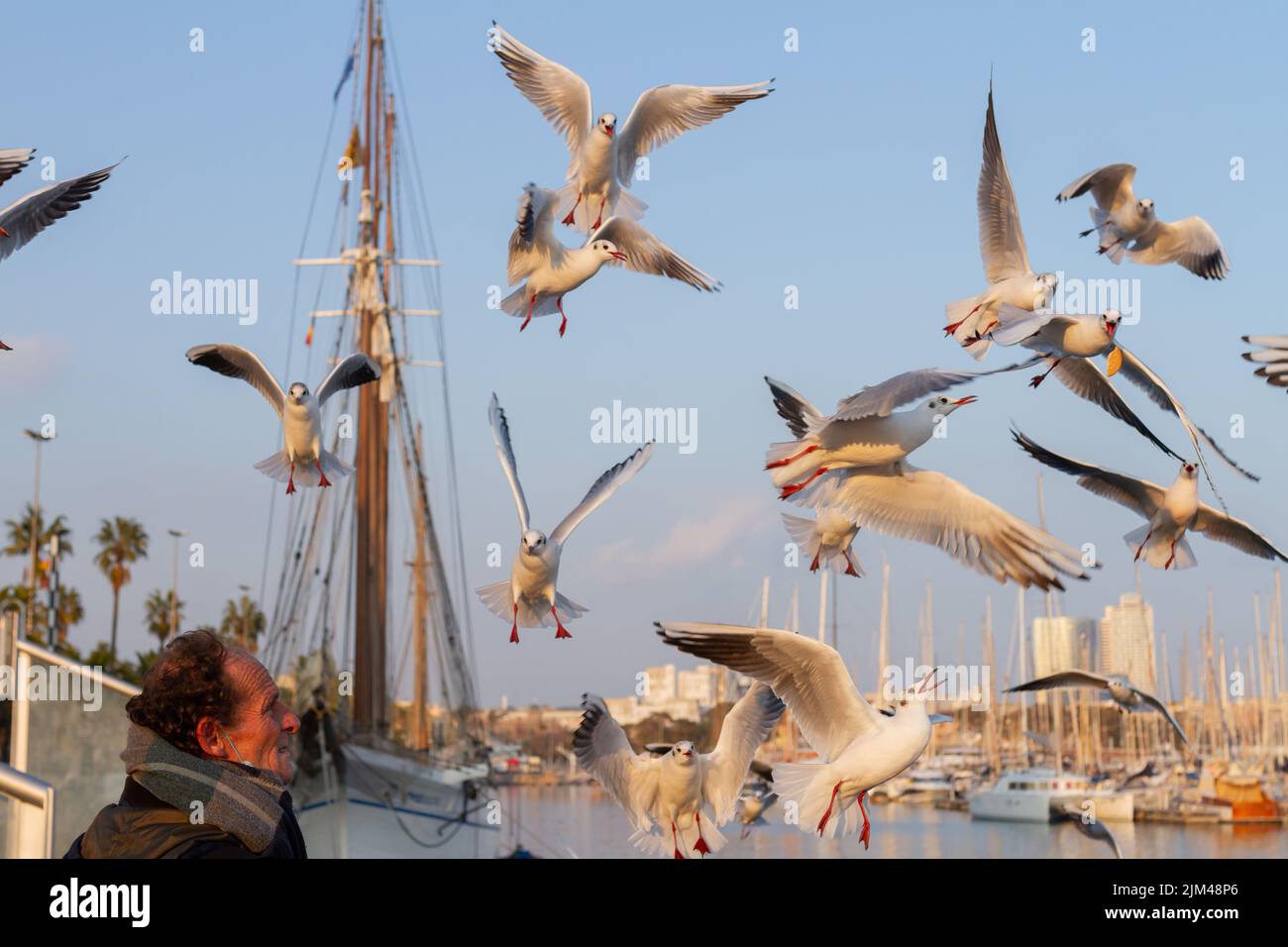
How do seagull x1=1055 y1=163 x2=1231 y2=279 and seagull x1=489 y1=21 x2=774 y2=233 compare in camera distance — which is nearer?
seagull x1=489 y1=21 x2=774 y2=233

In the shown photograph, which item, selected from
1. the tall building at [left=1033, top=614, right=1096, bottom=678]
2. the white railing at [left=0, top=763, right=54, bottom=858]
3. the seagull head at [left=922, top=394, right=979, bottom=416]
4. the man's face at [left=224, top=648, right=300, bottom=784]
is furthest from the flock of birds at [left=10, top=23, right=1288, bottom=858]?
the tall building at [left=1033, top=614, right=1096, bottom=678]

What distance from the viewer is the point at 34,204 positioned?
32.0ft

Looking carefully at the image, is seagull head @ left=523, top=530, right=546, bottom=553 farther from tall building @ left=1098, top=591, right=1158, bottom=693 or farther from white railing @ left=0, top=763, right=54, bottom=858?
tall building @ left=1098, top=591, right=1158, bottom=693

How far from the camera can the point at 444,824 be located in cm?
2670

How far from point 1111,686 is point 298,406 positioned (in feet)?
17.7

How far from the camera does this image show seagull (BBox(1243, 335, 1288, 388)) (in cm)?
746

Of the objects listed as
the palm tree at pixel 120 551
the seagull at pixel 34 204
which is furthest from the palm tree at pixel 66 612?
the seagull at pixel 34 204

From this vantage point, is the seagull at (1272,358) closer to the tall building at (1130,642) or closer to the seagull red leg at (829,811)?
the seagull red leg at (829,811)

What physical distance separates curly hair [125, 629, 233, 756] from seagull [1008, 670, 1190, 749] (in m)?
6.32

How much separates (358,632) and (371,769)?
2505 mm

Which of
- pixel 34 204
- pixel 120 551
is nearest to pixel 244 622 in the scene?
pixel 120 551
